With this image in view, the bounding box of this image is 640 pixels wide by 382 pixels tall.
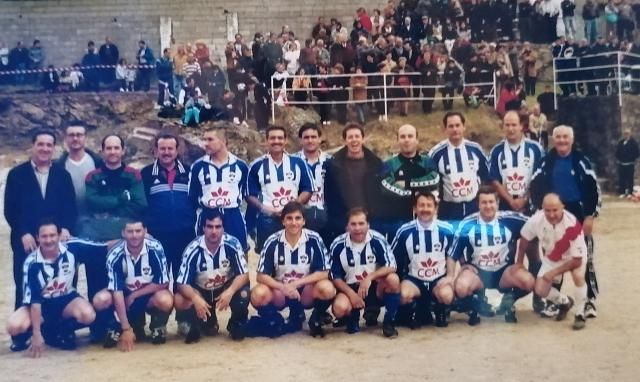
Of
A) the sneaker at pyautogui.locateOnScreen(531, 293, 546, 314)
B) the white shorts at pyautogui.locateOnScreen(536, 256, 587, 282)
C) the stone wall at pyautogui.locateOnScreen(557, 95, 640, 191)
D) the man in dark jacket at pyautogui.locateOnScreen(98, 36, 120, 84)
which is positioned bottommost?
the sneaker at pyautogui.locateOnScreen(531, 293, 546, 314)

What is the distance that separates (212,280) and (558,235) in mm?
983

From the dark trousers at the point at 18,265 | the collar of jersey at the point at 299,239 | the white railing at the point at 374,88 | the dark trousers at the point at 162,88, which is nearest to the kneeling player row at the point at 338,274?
the collar of jersey at the point at 299,239

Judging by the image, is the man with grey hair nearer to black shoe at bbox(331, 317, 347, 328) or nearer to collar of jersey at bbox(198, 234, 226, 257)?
black shoe at bbox(331, 317, 347, 328)

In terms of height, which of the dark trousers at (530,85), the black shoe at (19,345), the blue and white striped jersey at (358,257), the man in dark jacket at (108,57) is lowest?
the black shoe at (19,345)

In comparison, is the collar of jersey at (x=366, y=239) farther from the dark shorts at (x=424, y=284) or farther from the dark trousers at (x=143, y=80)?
the dark trousers at (x=143, y=80)

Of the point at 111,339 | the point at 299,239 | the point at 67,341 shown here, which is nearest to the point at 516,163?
the point at 299,239

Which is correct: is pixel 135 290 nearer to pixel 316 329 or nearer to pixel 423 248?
pixel 316 329

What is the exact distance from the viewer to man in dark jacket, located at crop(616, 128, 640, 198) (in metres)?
2.63

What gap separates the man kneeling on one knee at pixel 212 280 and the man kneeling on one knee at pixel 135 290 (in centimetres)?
6

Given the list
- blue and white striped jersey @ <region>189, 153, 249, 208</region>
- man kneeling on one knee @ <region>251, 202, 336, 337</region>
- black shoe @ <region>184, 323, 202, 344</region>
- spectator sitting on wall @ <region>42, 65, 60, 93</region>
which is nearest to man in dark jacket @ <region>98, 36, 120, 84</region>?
spectator sitting on wall @ <region>42, 65, 60, 93</region>

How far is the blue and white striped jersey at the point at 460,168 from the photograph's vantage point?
9.10ft

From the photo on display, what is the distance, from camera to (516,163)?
280 centimetres

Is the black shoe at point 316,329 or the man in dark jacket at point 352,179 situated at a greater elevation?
the man in dark jacket at point 352,179

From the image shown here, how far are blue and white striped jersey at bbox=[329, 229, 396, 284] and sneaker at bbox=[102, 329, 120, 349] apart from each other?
0.62 m
